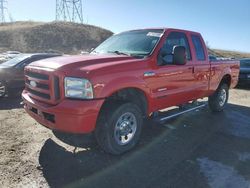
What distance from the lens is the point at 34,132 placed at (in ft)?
18.8

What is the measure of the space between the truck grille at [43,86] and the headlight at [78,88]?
168 millimetres

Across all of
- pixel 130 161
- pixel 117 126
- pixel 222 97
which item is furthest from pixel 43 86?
pixel 222 97

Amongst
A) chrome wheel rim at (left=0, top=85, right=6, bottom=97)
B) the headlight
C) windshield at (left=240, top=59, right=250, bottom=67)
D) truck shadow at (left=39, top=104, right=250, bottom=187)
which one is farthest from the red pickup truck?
windshield at (left=240, top=59, right=250, bottom=67)

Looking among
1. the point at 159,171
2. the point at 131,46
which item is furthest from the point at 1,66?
the point at 159,171

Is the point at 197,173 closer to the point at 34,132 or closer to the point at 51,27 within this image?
the point at 34,132

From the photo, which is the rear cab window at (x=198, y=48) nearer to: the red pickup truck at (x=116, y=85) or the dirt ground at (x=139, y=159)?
the red pickup truck at (x=116, y=85)

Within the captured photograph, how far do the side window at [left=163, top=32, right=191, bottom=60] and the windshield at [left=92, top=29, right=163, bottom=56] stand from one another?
0.21 meters

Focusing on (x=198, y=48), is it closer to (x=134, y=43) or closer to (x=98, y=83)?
(x=134, y=43)

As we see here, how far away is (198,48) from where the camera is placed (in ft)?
21.7

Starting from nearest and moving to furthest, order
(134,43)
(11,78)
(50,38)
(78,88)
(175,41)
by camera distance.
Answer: (78,88)
(134,43)
(175,41)
(11,78)
(50,38)

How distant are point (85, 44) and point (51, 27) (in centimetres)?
750

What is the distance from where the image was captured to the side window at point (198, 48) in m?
6.49

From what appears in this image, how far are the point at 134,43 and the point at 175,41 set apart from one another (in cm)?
90

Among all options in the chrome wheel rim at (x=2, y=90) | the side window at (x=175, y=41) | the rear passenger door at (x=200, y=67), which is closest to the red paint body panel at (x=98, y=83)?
the side window at (x=175, y=41)
